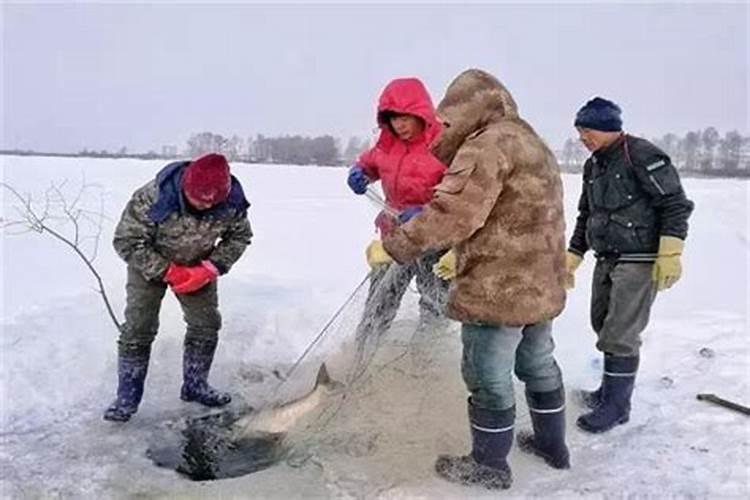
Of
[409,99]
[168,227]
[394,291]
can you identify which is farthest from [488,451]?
[168,227]

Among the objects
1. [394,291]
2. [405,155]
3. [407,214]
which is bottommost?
[394,291]

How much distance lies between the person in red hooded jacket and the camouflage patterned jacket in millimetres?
690

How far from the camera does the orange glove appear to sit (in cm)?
400

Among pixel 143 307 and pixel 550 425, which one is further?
pixel 143 307

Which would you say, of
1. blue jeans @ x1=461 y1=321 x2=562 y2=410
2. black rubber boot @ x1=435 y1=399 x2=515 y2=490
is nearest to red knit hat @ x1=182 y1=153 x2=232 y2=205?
blue jeans @ x1=461 y1=321 x2=562 y2=410

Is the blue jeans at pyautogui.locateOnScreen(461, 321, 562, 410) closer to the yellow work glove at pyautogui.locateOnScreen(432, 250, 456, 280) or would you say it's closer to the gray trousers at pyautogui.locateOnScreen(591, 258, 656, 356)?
the yellow work glove at pyautogui.locateOnScreen(432, 250, 456, 280)

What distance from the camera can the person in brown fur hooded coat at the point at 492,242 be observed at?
3.00 metres

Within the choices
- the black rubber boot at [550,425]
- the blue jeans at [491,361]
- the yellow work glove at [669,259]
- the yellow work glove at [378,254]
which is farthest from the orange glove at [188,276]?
the yellow work glove at [669,259]

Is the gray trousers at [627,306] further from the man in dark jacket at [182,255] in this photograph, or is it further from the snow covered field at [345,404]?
the man in dark jacket at [182,255]

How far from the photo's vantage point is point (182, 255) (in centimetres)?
405

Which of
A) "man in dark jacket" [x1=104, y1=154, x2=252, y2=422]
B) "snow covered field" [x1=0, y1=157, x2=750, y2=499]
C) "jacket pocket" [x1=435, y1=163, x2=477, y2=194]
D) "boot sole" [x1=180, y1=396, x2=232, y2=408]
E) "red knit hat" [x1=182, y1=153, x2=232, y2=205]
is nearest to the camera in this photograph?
"jacket pocket" [x1=435, y1=163, x2=477, y2=194]

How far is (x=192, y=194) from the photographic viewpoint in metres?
3.87

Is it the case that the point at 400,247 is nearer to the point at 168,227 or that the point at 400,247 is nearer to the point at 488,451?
the point at 488,451

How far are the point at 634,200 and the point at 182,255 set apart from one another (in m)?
2.15
